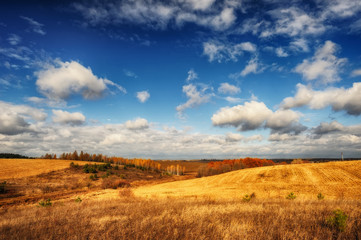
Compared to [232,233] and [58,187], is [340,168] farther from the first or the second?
[58,187]

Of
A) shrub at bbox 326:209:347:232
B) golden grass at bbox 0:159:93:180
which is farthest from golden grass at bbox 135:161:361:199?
golden grass at bbox 0:159:93:180

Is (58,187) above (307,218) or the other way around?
the other way around

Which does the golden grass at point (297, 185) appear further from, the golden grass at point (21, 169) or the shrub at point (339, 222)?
the golden grass at point (21, 169)

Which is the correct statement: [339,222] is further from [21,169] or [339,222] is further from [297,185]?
[21,169]

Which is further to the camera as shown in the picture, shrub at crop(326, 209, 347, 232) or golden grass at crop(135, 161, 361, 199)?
golden grass at crop(135, 161, 361, 199)

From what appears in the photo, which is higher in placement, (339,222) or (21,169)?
(339,222)

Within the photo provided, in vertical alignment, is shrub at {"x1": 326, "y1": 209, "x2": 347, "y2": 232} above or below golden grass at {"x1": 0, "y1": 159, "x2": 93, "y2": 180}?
above

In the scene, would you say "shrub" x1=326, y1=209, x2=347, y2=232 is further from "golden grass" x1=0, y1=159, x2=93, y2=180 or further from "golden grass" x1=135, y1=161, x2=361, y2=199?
"golden grass" x1=0, y1=159, x2=93, y2=180

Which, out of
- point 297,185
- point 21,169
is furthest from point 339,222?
point 21,169

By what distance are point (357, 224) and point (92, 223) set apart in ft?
29.7

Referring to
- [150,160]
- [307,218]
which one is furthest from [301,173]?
[150,160]

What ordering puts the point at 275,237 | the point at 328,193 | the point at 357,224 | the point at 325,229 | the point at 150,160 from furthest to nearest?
the point at 150,160 → the point at 328,193 → the point at 357,224 → the point at 325,229 → the point at 275,237

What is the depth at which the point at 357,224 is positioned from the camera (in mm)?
6133

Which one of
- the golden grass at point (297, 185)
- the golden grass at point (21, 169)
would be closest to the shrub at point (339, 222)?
the golden grass at point (297, 185)
